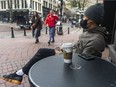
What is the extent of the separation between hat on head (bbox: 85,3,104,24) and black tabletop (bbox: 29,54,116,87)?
0.55 m

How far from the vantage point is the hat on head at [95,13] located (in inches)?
106

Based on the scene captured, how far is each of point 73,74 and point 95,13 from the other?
0.97 meters

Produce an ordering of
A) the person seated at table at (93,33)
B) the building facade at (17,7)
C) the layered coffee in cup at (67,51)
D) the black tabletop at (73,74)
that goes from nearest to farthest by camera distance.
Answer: the black tabletop at (73,74) → the layered coffee in cup at (67,51) → the person seated at table at (93,33) → the building facade at (17,7)

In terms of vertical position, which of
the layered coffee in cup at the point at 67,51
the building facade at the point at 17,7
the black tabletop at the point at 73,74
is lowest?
the black tabletop at the point at 73,74

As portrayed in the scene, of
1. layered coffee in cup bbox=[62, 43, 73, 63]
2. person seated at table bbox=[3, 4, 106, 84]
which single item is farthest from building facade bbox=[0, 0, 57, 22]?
layered coffee in cup bbox=[62, 43, 73, 63]

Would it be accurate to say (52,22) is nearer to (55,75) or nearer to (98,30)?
(98,30)

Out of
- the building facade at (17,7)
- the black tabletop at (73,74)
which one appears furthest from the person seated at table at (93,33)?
the building facade at (17,7)

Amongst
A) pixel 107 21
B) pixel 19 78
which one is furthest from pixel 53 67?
pixel 107 21

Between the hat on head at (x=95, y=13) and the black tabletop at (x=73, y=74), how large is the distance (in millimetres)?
550

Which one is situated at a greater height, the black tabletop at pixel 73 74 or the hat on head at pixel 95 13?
the hat on head at pixel 95 13

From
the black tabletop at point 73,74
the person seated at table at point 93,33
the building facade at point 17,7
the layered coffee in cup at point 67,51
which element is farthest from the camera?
the building facade at point 17,7

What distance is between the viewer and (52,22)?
11594 millimetres

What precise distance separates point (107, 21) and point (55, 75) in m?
7.60

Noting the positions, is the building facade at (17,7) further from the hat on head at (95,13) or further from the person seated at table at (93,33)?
the hat on head at (95,13)
